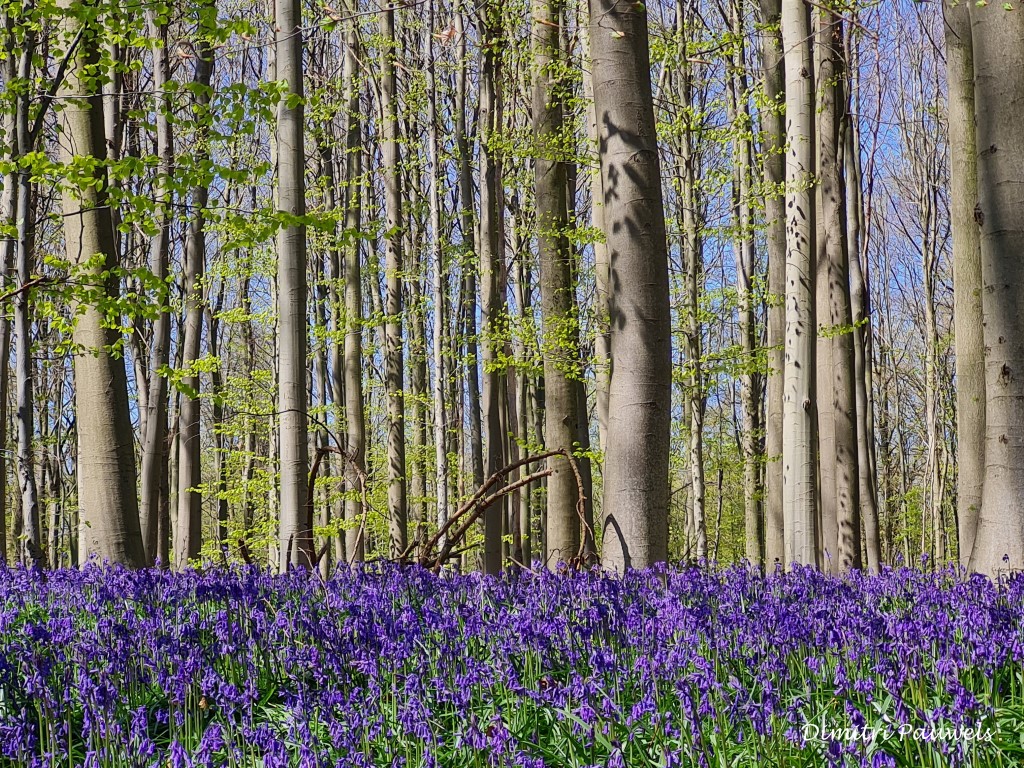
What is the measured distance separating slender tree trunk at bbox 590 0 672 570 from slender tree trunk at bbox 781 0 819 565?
3.60m

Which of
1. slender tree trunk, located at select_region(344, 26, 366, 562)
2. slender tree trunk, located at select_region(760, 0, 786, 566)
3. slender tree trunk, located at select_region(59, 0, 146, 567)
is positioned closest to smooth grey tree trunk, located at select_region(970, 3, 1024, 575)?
slender tree trunk, located at select_region(760, 0, 786, 566)

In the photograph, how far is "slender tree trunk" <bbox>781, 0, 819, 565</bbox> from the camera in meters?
9.27

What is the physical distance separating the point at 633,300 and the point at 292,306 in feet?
12.3

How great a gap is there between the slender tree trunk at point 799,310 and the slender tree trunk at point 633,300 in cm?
360

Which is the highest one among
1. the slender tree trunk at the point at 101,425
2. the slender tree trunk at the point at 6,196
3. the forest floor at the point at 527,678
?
the slender tree trunk at the point at 6,196

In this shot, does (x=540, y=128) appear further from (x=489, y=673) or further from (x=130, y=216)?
(x=489, y=673)

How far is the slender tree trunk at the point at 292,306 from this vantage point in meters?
8.26

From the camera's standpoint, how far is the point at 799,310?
31.4 ft

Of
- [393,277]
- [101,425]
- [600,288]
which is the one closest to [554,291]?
[600,288]

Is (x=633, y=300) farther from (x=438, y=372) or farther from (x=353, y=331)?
(x=353, y=331)

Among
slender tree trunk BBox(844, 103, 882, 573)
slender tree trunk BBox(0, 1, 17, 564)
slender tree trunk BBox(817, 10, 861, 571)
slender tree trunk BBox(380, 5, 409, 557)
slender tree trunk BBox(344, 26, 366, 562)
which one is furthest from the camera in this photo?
slender tree trunk BBox(344, 26, 366, 562)

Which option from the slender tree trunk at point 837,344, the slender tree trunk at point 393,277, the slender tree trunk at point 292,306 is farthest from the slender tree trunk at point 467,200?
the slender tree trunk at point 292,306

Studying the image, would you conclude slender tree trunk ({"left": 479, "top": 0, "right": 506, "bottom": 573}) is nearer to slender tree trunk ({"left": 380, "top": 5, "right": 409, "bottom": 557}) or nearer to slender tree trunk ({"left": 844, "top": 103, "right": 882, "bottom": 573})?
slender tree trunk ({"left": 380, "top": 5, "right": 409, "bottom": 557})

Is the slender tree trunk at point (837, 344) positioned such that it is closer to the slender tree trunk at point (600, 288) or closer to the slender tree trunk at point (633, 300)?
the slender tree trunk at point (600, 288)
